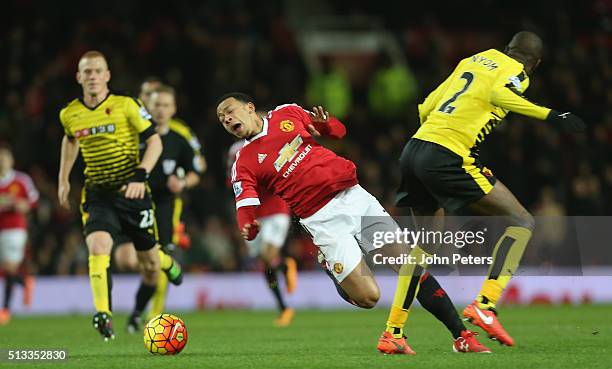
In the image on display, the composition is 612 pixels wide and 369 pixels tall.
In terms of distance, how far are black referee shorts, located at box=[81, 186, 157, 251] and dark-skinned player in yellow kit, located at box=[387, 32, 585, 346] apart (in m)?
2.75

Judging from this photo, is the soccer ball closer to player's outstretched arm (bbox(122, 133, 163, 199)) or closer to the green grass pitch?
the green grass pitch

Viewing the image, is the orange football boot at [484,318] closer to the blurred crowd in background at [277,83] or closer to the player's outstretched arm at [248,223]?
the player's outstretched arm at [248,223]

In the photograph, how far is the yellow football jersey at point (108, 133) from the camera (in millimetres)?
8852

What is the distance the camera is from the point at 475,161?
23.8 ft

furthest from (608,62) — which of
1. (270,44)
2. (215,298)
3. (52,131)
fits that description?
(52,131)

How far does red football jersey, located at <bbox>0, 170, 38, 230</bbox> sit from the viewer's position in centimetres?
1343

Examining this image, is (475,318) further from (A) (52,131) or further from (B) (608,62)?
(B) (608,62)

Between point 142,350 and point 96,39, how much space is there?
35.0 ft

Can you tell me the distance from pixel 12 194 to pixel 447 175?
25.3ft

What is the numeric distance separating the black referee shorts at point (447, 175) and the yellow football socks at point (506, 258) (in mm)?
332

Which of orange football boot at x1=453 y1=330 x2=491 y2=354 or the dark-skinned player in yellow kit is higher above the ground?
the dark-skinned player in yellow kit

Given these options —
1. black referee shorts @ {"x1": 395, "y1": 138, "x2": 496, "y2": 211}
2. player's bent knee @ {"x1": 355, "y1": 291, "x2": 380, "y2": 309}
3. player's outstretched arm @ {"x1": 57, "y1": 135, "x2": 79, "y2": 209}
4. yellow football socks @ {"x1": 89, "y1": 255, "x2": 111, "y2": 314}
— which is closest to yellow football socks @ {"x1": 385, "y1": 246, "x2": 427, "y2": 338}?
player's bent knee @ {"x1": 355, "y1": 291, "x2": 380, "y2": 309}

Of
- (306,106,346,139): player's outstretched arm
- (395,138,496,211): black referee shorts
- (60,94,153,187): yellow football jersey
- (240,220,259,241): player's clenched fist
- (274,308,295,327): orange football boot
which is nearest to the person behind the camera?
(240,220,259,241): player's clenched fist

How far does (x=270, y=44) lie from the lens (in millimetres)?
Answer: 18578
